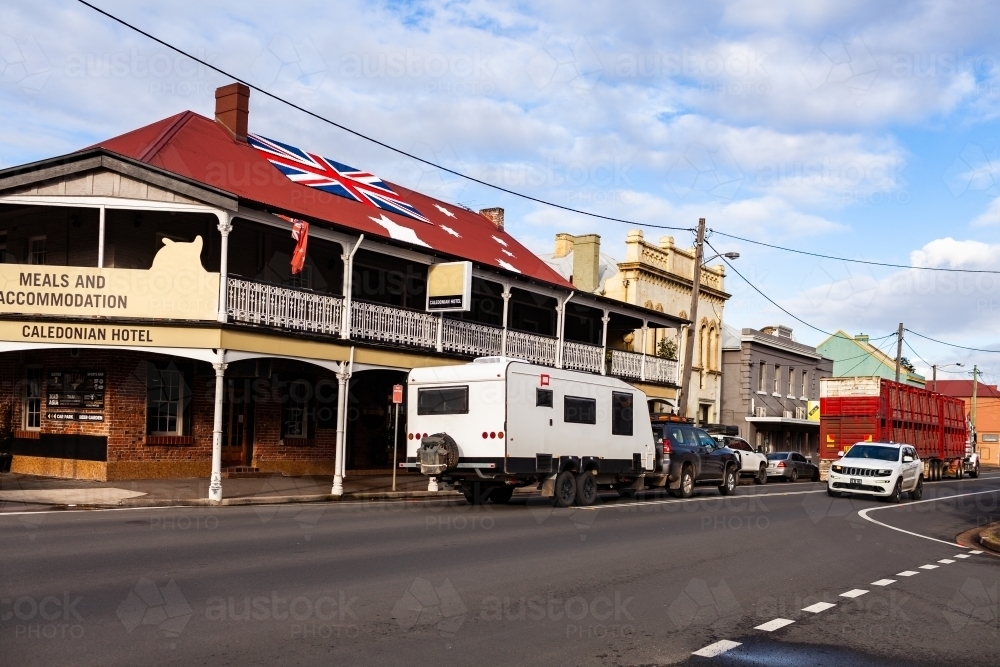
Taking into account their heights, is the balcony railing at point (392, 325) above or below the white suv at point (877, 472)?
above

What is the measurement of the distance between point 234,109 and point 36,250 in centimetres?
660

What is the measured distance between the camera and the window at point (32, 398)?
2347 cm

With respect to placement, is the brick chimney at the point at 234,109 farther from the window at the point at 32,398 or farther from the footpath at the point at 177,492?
the footpath at the point at 177,492

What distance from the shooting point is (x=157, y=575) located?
31.9 feet

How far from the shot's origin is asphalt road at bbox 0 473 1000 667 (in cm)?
718

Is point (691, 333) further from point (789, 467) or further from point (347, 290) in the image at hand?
point (347, 290)

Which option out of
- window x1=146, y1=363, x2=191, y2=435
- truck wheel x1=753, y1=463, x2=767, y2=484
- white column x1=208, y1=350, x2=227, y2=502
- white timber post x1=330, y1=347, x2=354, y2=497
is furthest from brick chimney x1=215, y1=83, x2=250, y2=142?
truck wheel x1=753, y1=463, x2=767, y2=484

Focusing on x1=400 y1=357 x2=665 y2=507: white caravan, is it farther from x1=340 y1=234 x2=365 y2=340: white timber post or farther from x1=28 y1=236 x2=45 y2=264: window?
x1=28 y1=236 x2=45 y2=264: window

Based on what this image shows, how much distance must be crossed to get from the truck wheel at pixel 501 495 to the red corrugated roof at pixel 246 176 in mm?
6451

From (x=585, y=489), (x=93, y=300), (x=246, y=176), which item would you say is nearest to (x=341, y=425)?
(x=585, y=489)

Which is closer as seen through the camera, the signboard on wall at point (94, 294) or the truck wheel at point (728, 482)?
the signboard on wall at point (94, 294)

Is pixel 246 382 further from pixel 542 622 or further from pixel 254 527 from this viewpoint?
pixel 542 622

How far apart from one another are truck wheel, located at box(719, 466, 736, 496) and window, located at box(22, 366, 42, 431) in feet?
56.3

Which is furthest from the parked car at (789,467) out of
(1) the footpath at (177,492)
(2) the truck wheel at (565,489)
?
(2) the truck wheel at (565,489)
